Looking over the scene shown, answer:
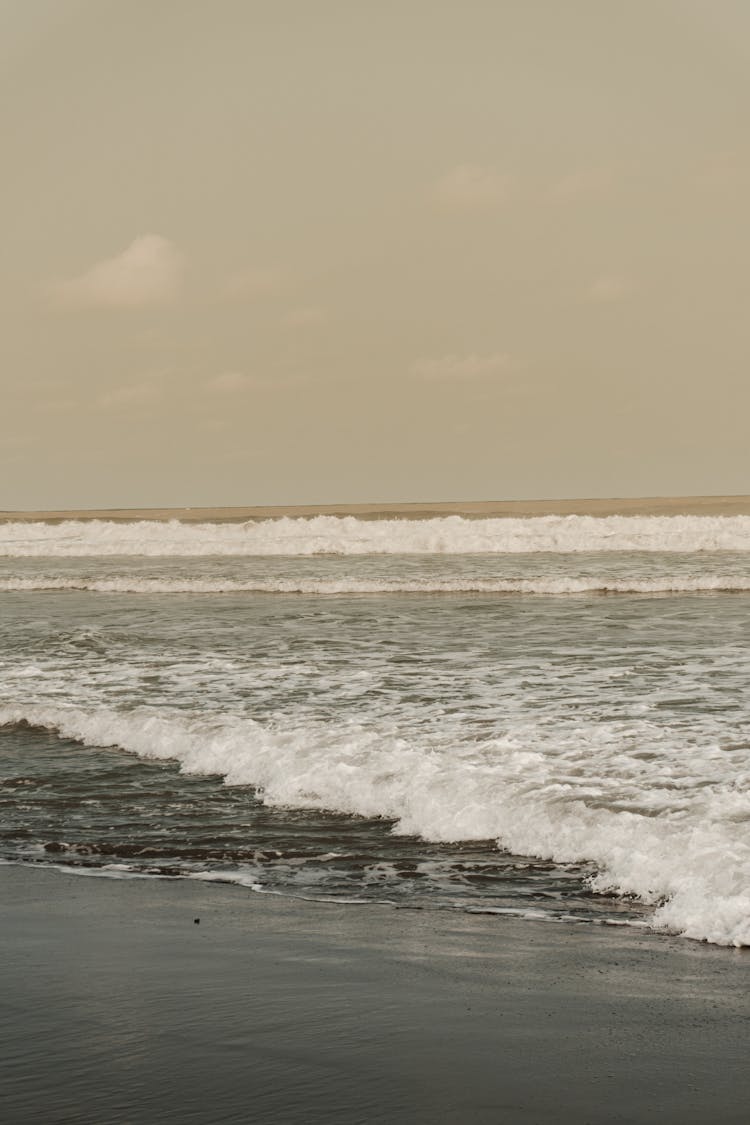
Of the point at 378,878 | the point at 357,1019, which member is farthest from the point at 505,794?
the point at 357,1019

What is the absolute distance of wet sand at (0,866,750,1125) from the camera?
13.9 feet

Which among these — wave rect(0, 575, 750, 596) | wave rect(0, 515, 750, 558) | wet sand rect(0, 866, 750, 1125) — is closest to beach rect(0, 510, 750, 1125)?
wet sand rect(0, 866, 750, 1125)

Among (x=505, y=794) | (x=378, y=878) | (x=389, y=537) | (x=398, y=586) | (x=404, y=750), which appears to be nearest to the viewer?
(x=378, y=878)

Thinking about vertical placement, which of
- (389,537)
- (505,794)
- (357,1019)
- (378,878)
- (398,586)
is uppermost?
(389,537)

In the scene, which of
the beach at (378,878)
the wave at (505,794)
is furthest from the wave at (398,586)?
the wave at (505,794)

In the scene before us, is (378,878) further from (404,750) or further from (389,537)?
(389,537)

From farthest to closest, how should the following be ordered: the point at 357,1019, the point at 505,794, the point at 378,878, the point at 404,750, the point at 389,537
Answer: the point at 389,537 < the point at 404,750 < the point at 505,794 < the point at 378,878 < the point at 357,1019

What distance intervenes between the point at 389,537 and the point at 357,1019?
4015 centimetres

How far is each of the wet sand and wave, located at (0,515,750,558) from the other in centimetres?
3374

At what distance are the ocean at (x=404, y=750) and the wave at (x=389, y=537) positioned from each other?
15.6 metres

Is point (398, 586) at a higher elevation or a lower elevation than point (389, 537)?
lower

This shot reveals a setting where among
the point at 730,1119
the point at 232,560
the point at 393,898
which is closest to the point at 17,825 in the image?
the point at 393,898

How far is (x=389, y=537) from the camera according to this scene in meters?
45.0

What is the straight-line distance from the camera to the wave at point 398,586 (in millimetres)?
26203
